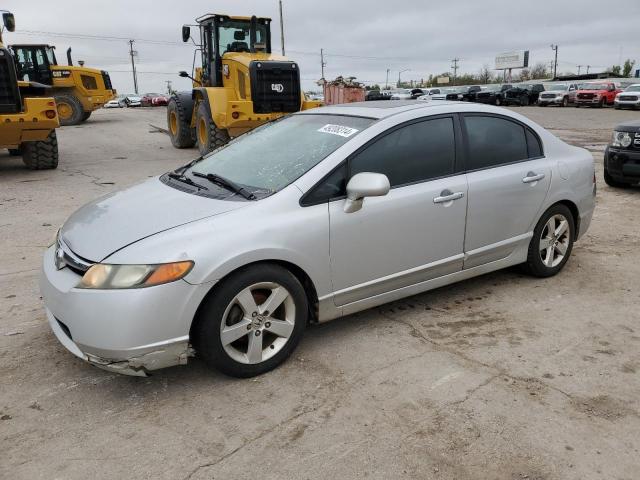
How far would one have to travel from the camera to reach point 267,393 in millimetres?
2945

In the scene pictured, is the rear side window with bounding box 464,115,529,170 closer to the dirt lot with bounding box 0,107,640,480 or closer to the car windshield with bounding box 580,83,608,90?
the dirt lot with bounding box 0,107,640,480

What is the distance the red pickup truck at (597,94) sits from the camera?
33.4 meters

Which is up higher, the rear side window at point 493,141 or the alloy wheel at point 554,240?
the rear side window at point 493,141

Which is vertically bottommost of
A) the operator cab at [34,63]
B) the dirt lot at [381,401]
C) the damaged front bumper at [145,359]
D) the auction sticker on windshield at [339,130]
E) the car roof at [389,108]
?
the dirt lot at [381,401]

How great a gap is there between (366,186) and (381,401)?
3.90 ft

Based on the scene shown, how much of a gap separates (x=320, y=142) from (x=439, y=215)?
3.09ft

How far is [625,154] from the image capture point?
7699mm

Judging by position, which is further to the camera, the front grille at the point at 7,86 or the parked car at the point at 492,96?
the parked car at the point at 492,96

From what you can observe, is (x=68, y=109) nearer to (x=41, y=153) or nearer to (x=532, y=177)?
(x=41, y=153)

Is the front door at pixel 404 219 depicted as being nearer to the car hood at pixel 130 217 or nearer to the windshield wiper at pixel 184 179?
the car hood at pixel 130 217

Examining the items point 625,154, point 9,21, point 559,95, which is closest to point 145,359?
point 625,154

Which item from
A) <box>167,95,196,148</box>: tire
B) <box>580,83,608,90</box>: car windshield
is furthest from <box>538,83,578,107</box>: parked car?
<box>167,95,196,148</box>: tire

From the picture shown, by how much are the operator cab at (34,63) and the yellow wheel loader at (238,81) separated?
29.6ft

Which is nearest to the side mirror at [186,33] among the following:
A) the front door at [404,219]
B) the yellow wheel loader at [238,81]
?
the yellow wheel loader at [238,81]
